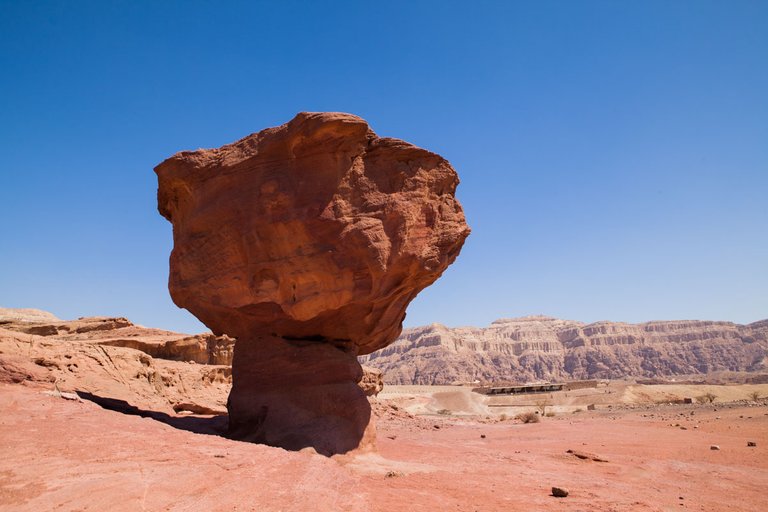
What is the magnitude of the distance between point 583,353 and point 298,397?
365 ft

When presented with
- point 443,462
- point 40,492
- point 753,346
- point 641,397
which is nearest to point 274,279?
point 443,462

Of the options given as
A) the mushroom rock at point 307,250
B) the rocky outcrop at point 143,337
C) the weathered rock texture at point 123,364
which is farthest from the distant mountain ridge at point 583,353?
the mushroom rock at point 307,250

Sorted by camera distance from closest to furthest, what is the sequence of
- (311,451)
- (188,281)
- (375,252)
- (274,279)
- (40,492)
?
(40,492) < (311,451) < (375,252) < (274,279) < (188,281)

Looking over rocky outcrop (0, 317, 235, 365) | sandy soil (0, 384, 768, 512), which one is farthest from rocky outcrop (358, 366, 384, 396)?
sandy soil (0, 384, 768, 512)

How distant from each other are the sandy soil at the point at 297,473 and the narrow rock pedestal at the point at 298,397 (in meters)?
0.71

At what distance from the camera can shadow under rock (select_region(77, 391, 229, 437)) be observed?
10453mm

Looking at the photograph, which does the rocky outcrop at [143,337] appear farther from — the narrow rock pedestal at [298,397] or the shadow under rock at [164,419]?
the narrow rock pedestal at [298,397]

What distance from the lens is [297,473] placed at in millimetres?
7477

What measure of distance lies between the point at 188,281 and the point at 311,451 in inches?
210

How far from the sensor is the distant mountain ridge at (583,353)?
100062 mm

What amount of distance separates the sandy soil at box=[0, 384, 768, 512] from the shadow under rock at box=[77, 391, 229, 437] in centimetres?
12

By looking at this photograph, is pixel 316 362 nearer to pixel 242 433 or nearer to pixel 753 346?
pixel 242 433

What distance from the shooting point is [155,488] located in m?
5.64

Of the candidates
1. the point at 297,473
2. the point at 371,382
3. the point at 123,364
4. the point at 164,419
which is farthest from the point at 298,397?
the point at 371,382
